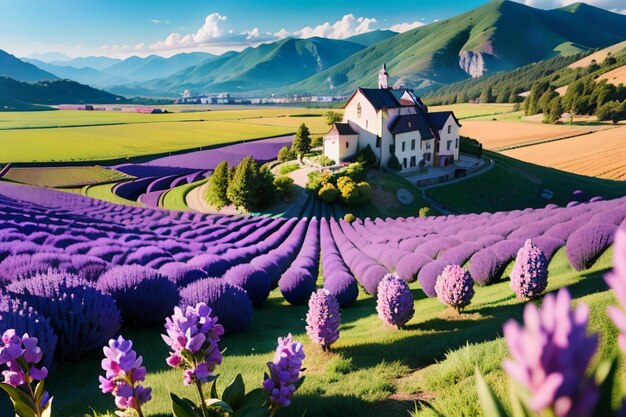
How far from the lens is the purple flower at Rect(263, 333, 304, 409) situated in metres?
3.53

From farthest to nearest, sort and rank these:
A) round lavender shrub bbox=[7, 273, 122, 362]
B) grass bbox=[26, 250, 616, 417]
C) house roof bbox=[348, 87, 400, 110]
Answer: house roof bbox=[348, 87, 400, 110] < round lavender shrub bbox=[7, 273, 122, 362] < grass bbox=[26, 250, 616, 417]

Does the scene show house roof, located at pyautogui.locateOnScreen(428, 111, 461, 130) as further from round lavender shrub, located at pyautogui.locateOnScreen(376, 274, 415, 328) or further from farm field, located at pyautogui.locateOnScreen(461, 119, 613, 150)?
round lavender shrub, located at pyautogui.locateOnScreen(376, 274, 415, 328)

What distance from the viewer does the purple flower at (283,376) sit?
3525 mm

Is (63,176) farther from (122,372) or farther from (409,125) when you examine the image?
(122,372)

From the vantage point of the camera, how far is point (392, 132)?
2213 inches

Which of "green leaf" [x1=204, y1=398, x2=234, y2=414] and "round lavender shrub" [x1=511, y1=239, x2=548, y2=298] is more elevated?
"green leaf" [x1=204, y1=398, x2=234, y2=414]

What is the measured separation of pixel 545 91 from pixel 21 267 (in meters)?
126

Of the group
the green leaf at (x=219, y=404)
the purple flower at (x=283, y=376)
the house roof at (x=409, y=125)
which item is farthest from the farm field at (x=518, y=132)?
the green leaf at (x=219, y=404)

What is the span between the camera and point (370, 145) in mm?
57688

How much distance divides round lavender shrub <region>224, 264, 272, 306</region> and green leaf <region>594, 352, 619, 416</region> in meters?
11.5

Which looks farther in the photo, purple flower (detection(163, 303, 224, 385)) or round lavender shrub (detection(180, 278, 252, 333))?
round lavender shrub (detection(180, 278, 252, 333))

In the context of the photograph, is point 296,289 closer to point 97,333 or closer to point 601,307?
point 97,333

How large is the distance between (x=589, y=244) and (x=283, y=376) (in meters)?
9.73

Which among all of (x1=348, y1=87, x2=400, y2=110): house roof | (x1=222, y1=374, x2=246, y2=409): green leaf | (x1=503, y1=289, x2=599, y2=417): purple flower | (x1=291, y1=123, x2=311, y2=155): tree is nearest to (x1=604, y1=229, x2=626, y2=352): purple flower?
(x1=503, y1=289, x2=599, y2=417): purple flower
